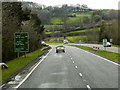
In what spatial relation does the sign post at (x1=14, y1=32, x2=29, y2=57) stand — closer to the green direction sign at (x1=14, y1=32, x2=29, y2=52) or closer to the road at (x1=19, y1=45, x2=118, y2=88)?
the green direction sign at (x1=14, y1=32, x2=29, y2=52)

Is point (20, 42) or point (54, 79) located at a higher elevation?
point (20, 42)

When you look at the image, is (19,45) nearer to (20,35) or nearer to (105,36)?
(20,35)

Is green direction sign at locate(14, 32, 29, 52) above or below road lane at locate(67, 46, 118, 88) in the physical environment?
above

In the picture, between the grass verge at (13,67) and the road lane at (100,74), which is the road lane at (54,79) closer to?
the road lane at (100,74)

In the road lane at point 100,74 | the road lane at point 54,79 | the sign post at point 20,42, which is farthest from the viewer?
the sign post at point 20,42

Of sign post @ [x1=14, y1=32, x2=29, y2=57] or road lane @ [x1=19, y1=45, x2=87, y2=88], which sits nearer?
road lane @ [x1=19, y1=45, x2=87, y2=88]

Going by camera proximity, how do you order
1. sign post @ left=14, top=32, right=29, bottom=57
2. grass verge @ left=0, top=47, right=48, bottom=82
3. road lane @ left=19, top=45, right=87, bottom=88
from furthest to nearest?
1. sign post @ left=14, top=32, right=29, bottom=57
2. grass verge @ left=0, top=47, right=48, bottom=82
3. road lane @ left=19, top=45, right=87, bottom=88

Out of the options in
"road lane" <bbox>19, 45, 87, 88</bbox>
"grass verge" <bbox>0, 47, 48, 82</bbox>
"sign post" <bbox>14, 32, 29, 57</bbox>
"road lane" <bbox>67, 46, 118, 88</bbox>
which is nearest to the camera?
"road lane" <bbox>19, 45, 87, 88</bbox>

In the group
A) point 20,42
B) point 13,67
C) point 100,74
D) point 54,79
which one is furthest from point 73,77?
point 20,42

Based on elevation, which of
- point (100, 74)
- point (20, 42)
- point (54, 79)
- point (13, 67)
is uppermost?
point (20, 42)

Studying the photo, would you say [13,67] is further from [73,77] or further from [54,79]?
[73,77]

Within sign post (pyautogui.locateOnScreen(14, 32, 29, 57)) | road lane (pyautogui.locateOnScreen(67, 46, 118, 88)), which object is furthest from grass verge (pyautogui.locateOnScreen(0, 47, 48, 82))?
road lane (pyautogui.locateOnScreen(67, 46, 118, 88))

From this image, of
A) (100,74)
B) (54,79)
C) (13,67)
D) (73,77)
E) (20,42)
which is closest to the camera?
(54,79)

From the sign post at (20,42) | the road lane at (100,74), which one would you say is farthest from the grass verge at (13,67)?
the road lane at (100,74)
